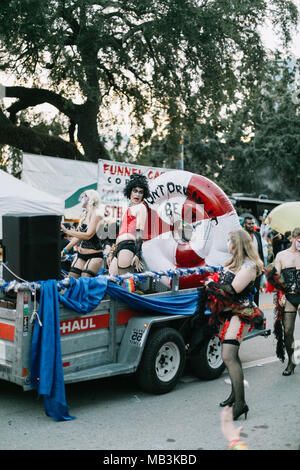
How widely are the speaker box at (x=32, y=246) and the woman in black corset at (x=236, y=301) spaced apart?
5.07ft

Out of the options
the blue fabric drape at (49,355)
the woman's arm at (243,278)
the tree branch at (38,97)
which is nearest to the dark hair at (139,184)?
the woman's arm at (243,278)

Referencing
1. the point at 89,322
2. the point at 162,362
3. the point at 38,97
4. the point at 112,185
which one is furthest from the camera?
the point at 38,97

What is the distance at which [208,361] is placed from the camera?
6.58 meters

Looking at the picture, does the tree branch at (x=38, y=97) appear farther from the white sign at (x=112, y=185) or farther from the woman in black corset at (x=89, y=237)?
the woman in black corset at (x=89, y=237)

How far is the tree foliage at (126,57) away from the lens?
15219mm

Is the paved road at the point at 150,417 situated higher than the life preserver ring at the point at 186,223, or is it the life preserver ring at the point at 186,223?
the life preserver ring at the point at 186,223

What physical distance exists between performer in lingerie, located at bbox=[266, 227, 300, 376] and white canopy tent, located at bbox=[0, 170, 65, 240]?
5226 millimetres

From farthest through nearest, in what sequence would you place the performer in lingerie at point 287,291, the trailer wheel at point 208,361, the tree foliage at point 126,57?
the tree foliage at point 126,57 → the performer in lingerie at point 287,291 → the trailer wheel at point 208,361

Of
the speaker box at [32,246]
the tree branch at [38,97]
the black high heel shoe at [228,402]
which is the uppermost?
the tree branch at [38,97]

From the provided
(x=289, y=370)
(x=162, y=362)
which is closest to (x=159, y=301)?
(x=162, y=362)

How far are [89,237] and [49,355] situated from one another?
6.78 ft

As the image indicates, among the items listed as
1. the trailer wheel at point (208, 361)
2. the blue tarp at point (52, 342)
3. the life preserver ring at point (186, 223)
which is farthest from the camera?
the life preserver ring at point (186, 223)

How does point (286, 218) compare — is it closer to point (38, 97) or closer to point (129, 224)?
point (129, 224)

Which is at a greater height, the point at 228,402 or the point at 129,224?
the point at 129,224
